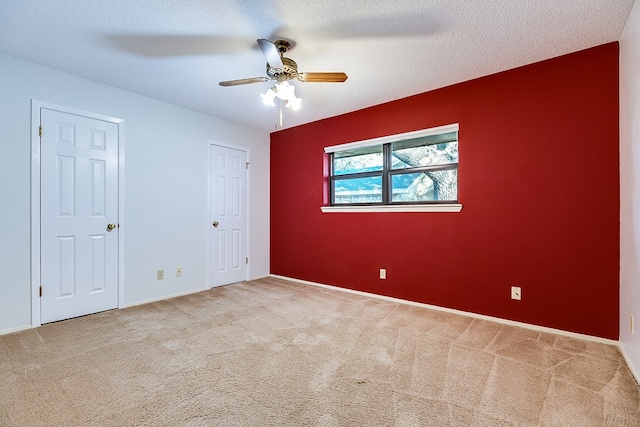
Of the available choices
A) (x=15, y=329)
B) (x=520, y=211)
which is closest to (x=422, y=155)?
(x=520, y=211)

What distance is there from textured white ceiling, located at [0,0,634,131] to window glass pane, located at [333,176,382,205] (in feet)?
3.86

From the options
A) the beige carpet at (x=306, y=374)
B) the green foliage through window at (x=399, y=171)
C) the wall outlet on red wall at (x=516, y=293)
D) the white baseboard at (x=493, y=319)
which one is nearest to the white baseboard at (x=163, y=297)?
the beige carpet at (x=306, y=374)

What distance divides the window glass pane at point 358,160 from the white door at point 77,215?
263 cm

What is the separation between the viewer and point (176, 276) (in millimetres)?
3615

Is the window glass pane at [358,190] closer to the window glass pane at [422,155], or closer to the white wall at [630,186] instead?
the window glass pane at [422,155]

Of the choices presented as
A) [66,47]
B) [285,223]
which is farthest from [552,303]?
[66,47]

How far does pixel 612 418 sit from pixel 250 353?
2.07 meters

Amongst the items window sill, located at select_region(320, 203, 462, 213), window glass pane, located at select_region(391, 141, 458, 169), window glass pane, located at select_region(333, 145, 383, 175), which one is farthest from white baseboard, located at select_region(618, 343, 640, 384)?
window glass pane, located at select_region(333, 145, 383, 175)

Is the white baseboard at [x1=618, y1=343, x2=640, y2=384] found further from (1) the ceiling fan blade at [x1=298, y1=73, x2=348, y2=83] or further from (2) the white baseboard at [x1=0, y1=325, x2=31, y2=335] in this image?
(2) the white baseboard at [x1=0, y1=325, x2=31, y2=335]

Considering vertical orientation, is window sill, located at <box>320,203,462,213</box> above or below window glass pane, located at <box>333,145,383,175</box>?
below

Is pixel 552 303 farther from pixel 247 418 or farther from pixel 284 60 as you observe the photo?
pixel 284 60

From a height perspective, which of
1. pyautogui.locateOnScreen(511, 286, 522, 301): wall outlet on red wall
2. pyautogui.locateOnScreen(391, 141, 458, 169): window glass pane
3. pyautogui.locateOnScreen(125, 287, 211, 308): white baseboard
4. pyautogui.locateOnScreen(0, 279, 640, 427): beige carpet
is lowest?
pyautogui.locateOnScreen(0, 279, 640, 427): beige carpet

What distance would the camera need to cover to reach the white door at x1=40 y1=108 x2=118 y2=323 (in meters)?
2.68

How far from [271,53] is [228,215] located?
266 centimetres
